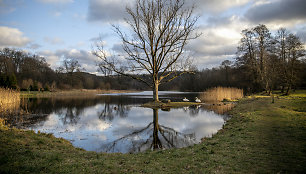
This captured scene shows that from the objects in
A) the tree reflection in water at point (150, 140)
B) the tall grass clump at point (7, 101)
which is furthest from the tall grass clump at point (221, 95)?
the tall grass clump at point (7, 101)

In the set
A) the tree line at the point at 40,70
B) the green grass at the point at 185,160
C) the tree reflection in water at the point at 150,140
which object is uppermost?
the tree line at the point at 40,70

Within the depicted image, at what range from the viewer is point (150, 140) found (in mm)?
8000

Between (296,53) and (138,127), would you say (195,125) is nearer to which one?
(138,127)

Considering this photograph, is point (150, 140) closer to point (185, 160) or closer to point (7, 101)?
point (185, 160)

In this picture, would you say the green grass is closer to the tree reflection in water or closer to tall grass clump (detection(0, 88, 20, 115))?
the tree reflection in water

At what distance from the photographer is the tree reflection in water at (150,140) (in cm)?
705

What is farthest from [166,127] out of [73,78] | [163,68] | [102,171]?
[73,78]

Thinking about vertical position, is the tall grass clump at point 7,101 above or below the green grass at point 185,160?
above

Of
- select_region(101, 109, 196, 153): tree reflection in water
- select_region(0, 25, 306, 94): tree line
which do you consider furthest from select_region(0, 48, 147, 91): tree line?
select_region(101, 109, 196, 153): tree reflection in water

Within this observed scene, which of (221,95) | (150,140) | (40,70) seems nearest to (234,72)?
(221,95)

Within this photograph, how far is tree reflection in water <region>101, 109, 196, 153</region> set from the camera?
7.05 metres

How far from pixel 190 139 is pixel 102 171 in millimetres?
5137

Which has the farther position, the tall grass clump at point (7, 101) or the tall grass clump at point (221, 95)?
the tall grass clump at point (221, 95)

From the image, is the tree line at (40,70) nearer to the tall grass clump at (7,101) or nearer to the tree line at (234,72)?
the tree line at (234,72)
